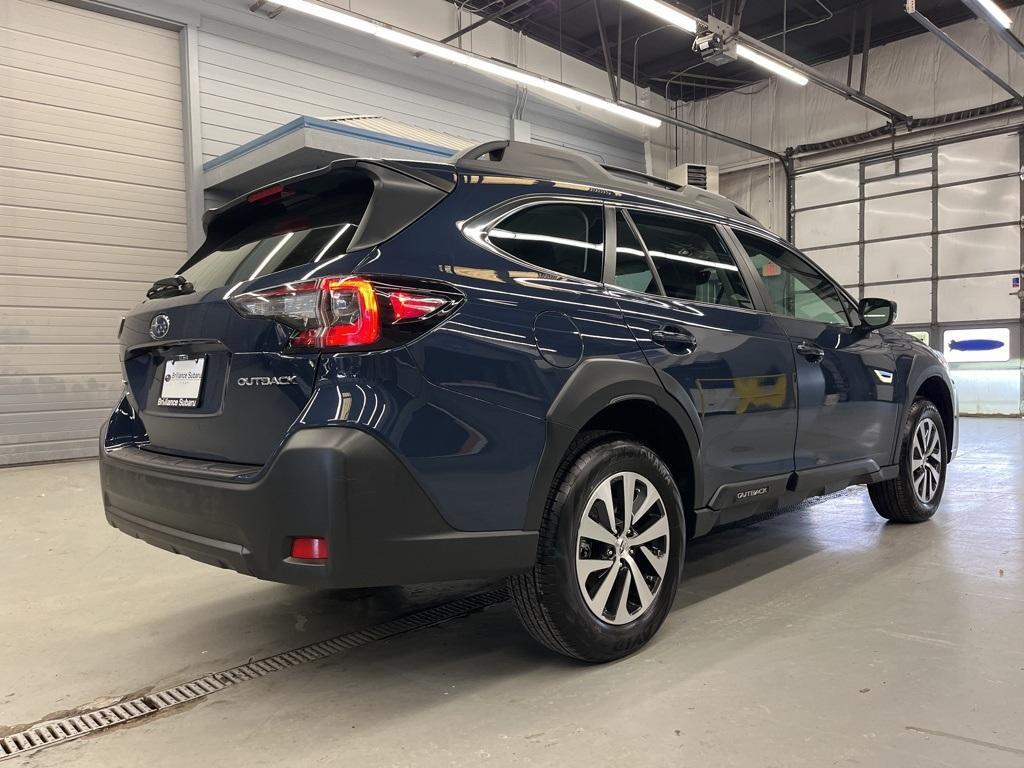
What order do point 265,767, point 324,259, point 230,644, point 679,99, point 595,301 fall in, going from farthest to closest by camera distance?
point 679,99
point 230,644
point 595,301
point 324,259
point 265,767

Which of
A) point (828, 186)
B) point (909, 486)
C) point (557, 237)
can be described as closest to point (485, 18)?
point (828, 186)

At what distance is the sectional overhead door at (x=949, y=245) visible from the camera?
11.8m

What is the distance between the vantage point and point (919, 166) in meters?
12.6

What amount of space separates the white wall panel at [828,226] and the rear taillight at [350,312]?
13620 mm

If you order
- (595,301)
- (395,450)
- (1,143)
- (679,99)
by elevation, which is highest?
(679,99)

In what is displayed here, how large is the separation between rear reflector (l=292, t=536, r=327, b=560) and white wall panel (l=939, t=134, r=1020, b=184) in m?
A: 13.6

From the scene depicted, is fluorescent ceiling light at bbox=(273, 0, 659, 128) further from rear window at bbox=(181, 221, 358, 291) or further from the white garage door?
rear window at bbox=(181, 221, 358, 291)

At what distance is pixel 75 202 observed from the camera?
8109 mm

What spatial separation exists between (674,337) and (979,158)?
12.5m

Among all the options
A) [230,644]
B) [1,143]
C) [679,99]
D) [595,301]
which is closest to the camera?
[595,301]

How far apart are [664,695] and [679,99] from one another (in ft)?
49.7

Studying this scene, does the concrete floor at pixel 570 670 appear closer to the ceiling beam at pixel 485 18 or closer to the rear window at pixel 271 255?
the rear window at pixel 271 255

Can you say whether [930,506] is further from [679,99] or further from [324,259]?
[679,99]

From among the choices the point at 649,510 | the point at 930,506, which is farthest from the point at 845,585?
the point at 930,506
